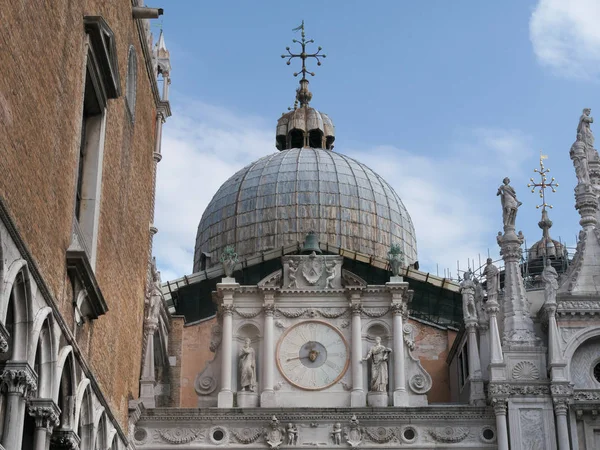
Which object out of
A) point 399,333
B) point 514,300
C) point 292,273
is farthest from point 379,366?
point 514,300

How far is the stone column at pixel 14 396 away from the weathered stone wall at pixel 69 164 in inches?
70.7

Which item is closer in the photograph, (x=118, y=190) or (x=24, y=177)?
(x=24, y=177)

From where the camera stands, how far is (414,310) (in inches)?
1591

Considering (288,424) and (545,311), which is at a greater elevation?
(545,311)

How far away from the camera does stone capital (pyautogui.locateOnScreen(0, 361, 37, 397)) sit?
15523mm

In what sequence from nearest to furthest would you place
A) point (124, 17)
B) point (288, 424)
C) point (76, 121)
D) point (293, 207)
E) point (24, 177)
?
point (24, 177)
point (76, 121)
point (124, 17)
point (288, 424)
point (293, 207)

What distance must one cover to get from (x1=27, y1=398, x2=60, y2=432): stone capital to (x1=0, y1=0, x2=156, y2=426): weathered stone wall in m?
1.80

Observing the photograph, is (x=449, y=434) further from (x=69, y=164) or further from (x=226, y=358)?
(x=69, y=164)

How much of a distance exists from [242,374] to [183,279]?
1109 centimetres

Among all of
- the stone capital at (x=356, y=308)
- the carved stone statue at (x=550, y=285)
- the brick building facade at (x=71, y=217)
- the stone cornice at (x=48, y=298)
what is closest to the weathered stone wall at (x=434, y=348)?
the stone capital at (x=356, y=308)

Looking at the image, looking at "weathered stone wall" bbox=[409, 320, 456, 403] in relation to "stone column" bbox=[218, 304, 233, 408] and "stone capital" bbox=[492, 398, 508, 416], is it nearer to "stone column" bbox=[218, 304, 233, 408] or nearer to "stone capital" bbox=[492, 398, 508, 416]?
"stone capital" bbox=[492, 398, 508, 416]

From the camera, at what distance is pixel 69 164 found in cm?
1912

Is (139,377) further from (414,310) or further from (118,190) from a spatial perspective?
(414,310)

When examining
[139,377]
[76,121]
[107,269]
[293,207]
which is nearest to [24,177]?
[76,121]
